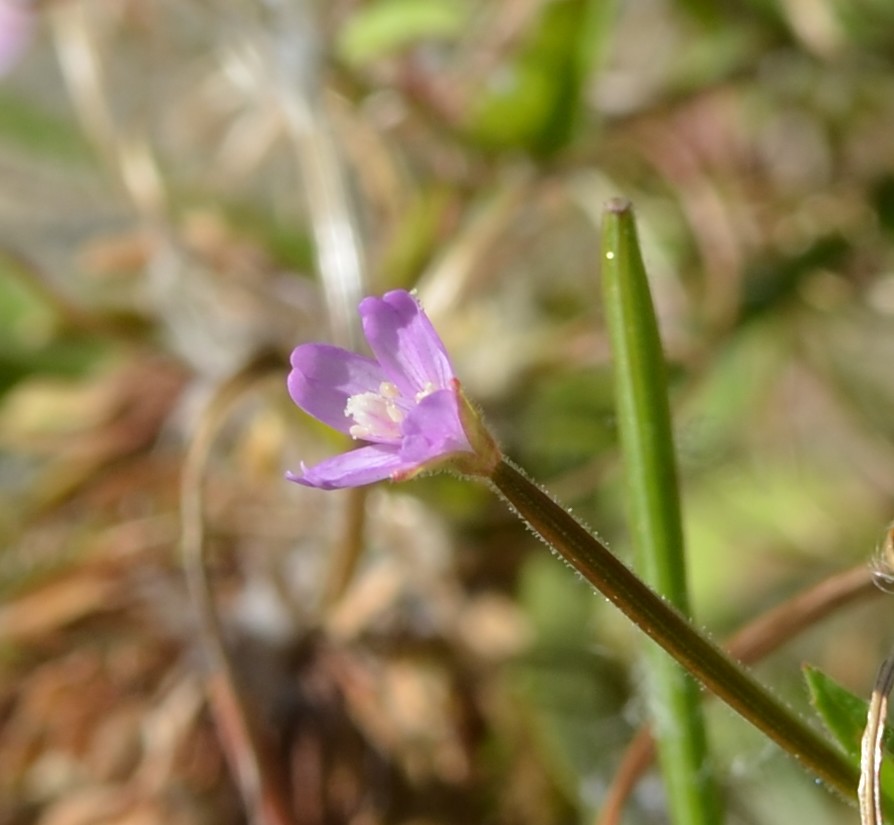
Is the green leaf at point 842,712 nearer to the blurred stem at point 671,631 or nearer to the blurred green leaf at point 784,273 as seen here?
the blurred stem at point 671,631

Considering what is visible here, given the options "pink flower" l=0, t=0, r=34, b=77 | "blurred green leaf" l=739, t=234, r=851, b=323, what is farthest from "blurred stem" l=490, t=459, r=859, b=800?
"pink flower" l=0, t=0, r=34, b=77

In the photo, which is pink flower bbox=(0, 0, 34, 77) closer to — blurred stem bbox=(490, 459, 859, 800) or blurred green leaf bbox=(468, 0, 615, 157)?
blurred green leaf bbox=(468, 0, 615, 157)

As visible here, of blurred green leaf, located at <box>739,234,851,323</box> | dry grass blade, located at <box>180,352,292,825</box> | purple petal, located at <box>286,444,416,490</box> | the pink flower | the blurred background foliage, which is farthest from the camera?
the pink flower

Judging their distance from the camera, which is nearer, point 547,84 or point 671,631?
point 671,631

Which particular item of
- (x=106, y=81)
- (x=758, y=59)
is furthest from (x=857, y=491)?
(x=106, y=81)

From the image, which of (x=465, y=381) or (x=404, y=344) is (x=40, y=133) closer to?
(x=465, y=381)

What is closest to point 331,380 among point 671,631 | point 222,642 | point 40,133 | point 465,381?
point 671,631

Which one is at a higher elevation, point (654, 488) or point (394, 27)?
point (394, 27)
